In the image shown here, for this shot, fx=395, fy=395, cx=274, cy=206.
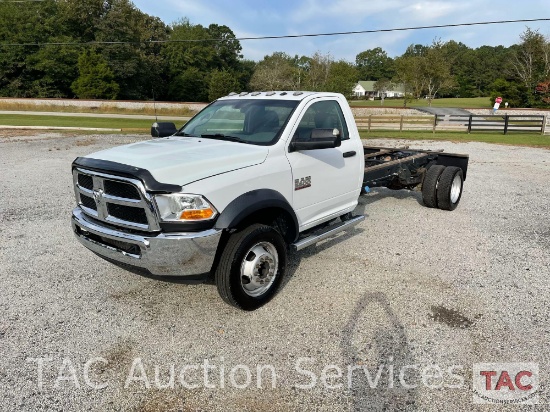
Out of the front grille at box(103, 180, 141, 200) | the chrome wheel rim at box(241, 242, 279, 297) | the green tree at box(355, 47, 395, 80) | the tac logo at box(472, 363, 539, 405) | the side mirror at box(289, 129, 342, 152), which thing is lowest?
the tac logo at box(472, 363, 539, 405)

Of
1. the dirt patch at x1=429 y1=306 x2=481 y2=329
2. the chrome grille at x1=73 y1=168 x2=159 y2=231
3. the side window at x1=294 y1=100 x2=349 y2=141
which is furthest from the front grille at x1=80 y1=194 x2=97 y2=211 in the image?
the dirt patch at x1=429 y1=306 x2=481 y2=329

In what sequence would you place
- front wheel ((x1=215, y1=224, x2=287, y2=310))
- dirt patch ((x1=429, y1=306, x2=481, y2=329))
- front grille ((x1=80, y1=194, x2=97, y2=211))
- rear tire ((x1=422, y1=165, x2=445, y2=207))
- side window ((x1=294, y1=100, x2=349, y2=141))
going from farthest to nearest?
rear tire ((x1=422, y1=165, x2=445, y2=207)) → side window ((x1=294, y1=100, x2=349, y2=141)) → front grille ((x1=80, y1=194, x2=97, y2=211)) → dirt patch ((x1=429, y1=306, x2=481, y2=329)) → front wheel ((x1=215, y1=224, x2=287, y2=310))

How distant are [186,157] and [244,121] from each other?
121 cm

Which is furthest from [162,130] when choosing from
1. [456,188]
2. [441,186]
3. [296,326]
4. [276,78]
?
[276,78]

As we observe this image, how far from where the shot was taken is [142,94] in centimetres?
6181

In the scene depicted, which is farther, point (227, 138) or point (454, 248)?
point (454, 248)

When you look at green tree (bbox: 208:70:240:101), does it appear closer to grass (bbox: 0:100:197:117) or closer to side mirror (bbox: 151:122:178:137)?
grass (bbox: 0:100:197:117)

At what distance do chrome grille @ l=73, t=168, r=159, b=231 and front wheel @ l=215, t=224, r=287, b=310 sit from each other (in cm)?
69

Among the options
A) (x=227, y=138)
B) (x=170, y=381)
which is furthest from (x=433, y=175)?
(x=170, y=381)

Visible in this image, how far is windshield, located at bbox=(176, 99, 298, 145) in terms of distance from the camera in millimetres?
4234

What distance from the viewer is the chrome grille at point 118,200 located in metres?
3.20

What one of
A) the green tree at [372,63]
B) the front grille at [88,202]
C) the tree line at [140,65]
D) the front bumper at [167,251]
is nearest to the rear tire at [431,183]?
the front bumper at [167,251]

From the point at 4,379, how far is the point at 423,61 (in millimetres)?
58167

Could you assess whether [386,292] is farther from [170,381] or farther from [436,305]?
[170,381]
